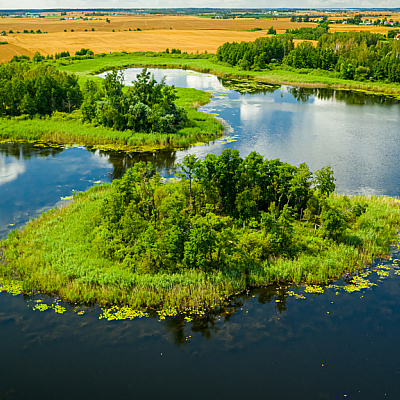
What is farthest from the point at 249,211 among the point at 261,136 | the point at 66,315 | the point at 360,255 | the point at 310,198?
the point at 261,136

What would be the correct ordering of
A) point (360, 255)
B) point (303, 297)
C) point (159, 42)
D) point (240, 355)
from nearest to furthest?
point (240, 355)
point (303, 297)
point (360, 255)
point (159, 42)

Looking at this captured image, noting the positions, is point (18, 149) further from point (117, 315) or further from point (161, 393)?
point (161, 393)

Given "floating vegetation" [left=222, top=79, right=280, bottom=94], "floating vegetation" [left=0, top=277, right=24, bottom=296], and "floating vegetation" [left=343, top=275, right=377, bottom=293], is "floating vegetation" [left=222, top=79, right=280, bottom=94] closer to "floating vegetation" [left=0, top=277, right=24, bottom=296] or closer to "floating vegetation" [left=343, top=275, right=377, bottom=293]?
"floating vegetation" [left=343, top=275, right=377, bottom=293]

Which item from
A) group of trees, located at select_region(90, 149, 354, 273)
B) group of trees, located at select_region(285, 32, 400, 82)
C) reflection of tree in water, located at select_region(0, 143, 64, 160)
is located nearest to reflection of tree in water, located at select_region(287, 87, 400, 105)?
group of trees, located at select_region(285, 32, 400, 82)

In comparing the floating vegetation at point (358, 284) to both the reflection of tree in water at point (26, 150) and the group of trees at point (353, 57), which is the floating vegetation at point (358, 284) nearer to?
the reflection of tree in water at point (26, 150)

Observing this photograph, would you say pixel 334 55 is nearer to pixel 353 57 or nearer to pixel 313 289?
pixel 353 57

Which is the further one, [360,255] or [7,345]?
[360,255]

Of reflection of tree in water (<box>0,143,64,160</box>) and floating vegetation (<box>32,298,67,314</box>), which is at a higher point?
reflection of tree in water (<box>0,143,64,160</box>)
